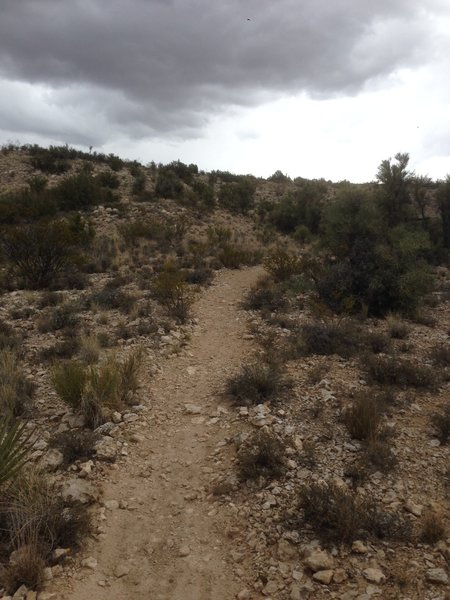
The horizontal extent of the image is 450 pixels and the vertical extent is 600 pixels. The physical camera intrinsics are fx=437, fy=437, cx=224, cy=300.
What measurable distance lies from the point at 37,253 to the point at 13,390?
7.32 meters

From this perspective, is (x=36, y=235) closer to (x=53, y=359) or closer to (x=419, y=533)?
(x=53, y=359)

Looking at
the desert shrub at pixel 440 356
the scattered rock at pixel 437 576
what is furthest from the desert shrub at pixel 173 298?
Result: the scattered rock at pixel 437 576

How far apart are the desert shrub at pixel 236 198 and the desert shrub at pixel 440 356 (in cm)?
1780

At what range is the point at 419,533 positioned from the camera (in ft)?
12.1

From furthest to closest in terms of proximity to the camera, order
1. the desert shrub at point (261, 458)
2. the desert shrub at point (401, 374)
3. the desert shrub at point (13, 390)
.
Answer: the desert shrub at point (401, 374) < the desert shrub at point (13, 390) < the desert shrub at point (261, 458)

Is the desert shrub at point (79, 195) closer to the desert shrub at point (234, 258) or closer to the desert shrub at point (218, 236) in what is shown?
the desert shrub at point (218, 236)

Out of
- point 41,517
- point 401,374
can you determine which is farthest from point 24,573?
point 401,374

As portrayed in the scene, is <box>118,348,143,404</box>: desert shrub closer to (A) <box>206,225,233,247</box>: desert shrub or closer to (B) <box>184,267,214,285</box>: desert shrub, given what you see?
(B) <box>184,267,214,285</box>: desert shrub

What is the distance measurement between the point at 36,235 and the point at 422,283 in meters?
10.2

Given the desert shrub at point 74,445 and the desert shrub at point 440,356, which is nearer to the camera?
the desert shrub at point 74,445

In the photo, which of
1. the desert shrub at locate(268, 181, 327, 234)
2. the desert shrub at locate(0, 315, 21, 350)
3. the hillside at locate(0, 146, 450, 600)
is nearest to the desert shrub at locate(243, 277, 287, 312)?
the hillside at locate(0, 146, 450, 600)

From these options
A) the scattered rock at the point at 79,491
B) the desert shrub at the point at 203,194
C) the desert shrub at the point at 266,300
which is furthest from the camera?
the desert shrub at the point at 203,194

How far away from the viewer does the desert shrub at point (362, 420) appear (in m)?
5.02

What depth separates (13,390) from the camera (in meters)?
5.65
